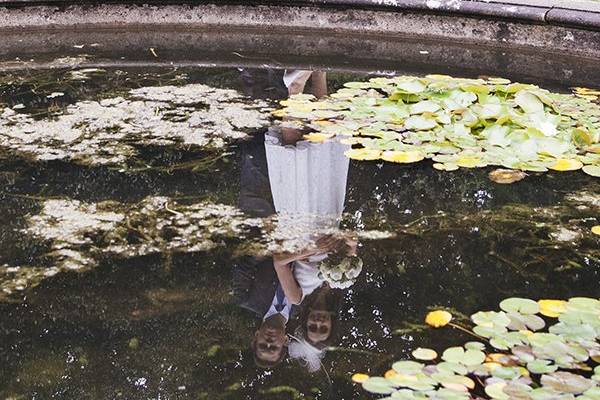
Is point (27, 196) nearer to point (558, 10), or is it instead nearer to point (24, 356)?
point (24, 356)

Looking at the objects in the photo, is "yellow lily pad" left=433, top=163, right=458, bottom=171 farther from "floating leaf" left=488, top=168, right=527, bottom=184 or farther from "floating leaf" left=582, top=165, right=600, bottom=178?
"floating leaf" left=582, top=165, right=600, bottom=178

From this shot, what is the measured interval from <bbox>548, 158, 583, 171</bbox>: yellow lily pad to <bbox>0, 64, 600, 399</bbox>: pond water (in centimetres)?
3

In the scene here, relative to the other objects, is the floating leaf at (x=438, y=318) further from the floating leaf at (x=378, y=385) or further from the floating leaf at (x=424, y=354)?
the floating leaf at (x=378, y=385)

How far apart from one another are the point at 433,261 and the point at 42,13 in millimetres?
4060

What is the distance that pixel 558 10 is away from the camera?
512cm

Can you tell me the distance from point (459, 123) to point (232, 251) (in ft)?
4.95

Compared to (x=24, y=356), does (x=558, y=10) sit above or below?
above

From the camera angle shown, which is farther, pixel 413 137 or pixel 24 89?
pixel 24 89

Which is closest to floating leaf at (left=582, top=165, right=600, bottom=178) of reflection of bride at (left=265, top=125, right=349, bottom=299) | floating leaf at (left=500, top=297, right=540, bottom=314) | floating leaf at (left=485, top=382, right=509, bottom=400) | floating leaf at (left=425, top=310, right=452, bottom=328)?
reflection of bride at (left=265, top=125, right=349, bottom=299)

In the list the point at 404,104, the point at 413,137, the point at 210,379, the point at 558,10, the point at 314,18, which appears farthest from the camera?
the point at 314,18

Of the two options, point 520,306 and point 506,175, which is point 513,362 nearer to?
point 520,306

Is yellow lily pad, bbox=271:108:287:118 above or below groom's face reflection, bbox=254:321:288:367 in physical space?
above

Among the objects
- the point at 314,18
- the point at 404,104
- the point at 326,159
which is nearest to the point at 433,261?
the point at 326,159

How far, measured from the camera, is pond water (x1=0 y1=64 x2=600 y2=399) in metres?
2.27
